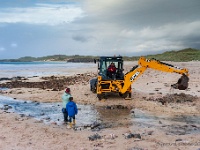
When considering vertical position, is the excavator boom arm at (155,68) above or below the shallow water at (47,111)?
above

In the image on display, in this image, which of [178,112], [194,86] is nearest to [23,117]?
[178,112]

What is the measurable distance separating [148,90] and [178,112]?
312 inches

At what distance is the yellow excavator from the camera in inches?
686

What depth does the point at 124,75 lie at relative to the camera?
64.4 ft

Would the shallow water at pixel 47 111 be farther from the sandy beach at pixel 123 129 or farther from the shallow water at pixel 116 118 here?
the sandy beach at pixel 123 129

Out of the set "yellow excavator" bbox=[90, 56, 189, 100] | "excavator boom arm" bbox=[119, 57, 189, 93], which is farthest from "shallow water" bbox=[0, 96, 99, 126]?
"excavator boom arm" bbox=[119, 57, 189, 93]

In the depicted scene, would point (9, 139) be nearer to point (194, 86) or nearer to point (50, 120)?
point (50, 120)

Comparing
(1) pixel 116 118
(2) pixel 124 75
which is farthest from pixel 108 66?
(1) pixel 116 118

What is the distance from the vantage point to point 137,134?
1062 centimetres

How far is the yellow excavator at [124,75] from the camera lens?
17.4 meters

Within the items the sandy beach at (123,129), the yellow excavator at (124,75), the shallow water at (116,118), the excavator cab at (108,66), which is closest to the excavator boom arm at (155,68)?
the yellow excavator at (124,75)

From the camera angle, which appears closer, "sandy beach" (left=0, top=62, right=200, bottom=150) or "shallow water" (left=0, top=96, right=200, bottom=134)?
"sandy beach" (left=0, top=62, right=200, bottom=150)

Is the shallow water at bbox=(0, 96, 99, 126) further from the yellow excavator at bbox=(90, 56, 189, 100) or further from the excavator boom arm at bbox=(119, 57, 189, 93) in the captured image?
the excavator boom arm at bbox=(119, 57, 189, 93)

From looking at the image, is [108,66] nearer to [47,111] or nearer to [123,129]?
[47,111]
